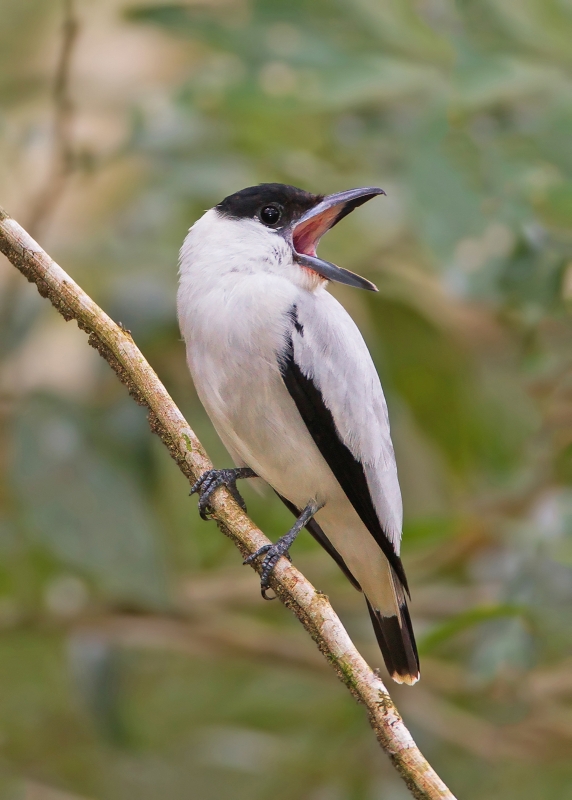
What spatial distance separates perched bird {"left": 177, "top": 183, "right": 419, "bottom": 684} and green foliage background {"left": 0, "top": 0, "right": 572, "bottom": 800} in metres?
0.35

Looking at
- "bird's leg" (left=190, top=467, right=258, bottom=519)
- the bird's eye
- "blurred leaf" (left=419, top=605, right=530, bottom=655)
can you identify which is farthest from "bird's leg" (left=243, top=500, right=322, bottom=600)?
the bird's eye

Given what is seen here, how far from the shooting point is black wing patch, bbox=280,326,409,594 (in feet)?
8.24

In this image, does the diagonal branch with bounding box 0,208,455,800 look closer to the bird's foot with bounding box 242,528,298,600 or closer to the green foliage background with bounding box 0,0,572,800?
the bird's foot with bounding box 242,528,298,600

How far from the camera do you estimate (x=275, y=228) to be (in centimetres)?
283

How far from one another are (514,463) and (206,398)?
4.96 ft

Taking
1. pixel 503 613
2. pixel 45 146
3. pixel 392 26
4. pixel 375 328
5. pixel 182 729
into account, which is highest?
pixel 392 26

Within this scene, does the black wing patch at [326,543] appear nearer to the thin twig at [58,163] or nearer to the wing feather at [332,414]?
the wing feather at [332,414]

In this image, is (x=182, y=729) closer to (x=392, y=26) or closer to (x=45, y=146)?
(x=45, y=146)

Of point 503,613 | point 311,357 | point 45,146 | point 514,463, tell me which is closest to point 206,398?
point 311,357

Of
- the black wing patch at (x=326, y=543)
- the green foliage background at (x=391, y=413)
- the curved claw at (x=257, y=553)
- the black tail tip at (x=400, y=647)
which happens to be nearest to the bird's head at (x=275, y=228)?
the green foliage background at (x=391, y=413)

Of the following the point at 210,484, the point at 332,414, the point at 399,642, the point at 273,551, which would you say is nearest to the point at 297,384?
the point at 332,414

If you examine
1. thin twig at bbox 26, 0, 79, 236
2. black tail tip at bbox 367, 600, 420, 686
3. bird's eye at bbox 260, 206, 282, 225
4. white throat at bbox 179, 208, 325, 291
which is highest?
thin twig at bbox 26, 0, 79, 236

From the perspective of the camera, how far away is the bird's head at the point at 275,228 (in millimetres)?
2713

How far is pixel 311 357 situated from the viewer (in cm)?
253
